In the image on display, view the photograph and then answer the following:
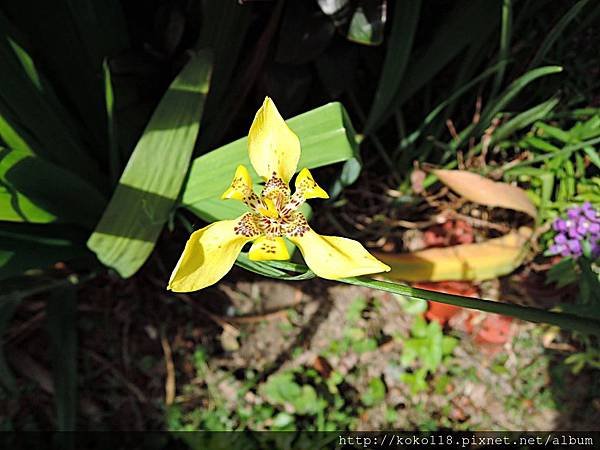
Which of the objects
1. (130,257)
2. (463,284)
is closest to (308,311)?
(463,284)

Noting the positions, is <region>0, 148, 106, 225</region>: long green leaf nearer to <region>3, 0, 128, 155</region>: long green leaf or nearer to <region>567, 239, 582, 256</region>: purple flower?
<region>3, 0, 128, 155</region>: long green leaf

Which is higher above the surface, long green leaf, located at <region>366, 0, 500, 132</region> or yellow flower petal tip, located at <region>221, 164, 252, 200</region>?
long green leaf, located at <region>366, 0, 500, 132</region>

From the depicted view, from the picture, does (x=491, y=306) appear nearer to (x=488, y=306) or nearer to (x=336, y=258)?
(x=488, y=306)

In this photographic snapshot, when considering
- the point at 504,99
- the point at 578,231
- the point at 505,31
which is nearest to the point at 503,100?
the point at 504,99

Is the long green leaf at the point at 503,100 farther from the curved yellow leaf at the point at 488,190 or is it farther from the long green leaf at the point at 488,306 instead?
the long green leaf at the point at 488,306

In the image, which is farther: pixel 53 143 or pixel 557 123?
pixel 557 123

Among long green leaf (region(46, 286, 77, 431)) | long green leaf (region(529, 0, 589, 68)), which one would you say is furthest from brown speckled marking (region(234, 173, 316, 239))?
long green leaf (region(46, 286, 77, 431))

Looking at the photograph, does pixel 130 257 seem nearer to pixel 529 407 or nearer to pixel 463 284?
pixel 463 284
